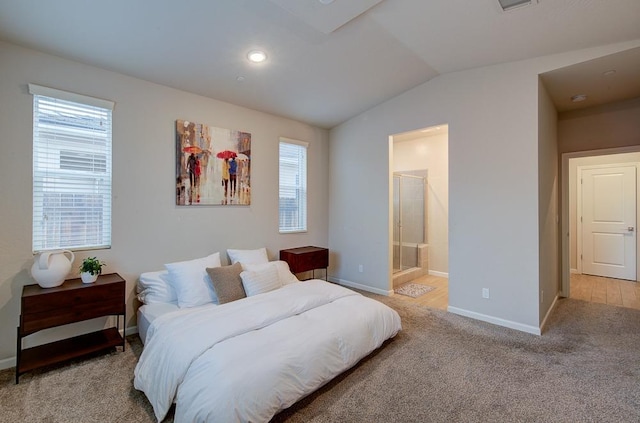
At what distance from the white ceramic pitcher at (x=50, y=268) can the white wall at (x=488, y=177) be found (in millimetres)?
3681

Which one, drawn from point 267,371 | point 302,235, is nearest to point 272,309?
point 267,371

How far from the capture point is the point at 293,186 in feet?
15.7

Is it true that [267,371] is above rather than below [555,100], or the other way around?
below

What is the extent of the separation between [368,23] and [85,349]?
383cm

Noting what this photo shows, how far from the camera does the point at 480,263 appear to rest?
3.54 meters

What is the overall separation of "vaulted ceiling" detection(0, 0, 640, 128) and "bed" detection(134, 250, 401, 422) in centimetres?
233

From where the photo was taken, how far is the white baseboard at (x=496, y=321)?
318 centimetres

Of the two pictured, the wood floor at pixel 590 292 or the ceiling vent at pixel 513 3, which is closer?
the ceiling vent at pixel 513 3

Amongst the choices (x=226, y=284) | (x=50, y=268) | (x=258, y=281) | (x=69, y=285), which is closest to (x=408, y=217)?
(x=258, y=281)

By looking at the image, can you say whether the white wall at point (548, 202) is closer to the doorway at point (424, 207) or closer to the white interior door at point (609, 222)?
the doorway at point (424, 207)

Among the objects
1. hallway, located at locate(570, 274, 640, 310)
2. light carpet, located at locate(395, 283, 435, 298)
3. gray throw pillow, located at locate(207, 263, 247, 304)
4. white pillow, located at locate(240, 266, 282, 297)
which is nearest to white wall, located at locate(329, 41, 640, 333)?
light carpet, located at locate(395, 283, 435, 298)

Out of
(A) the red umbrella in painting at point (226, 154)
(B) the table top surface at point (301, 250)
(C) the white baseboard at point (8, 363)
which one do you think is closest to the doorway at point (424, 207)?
(B) the table top surface at point (301, 250)

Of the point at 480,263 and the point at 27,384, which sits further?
the point at 480,263

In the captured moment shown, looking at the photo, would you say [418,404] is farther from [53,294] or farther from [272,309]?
[53,294]
